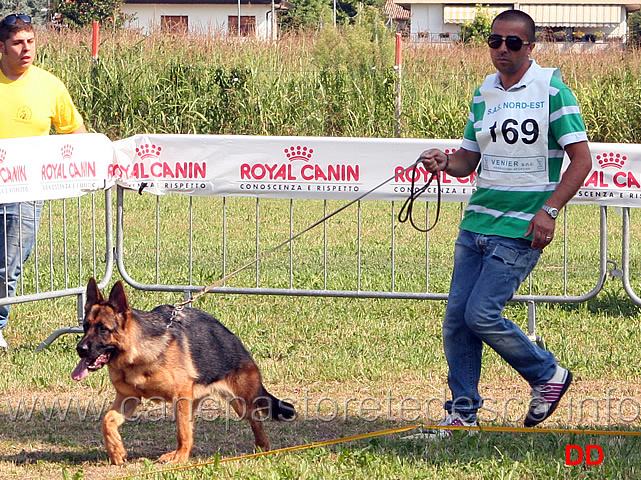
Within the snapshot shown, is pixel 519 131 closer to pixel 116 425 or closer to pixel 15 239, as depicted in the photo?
pixel 116 425

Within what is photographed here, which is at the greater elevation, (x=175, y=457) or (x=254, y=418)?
(x=254, y=418)

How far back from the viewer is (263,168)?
731cm

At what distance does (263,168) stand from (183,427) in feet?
9.24

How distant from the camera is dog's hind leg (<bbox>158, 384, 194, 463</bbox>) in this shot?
4.87 metres

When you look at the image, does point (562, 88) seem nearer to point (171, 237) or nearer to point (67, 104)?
point (67, 104)

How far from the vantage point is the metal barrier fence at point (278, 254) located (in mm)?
7555

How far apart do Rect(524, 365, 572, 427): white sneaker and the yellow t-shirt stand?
395 centimetres

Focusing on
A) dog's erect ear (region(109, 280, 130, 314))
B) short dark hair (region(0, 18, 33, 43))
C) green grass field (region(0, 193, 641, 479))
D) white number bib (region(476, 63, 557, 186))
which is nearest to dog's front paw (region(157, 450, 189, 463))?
green grass field (region(0, 193, 641, 479))

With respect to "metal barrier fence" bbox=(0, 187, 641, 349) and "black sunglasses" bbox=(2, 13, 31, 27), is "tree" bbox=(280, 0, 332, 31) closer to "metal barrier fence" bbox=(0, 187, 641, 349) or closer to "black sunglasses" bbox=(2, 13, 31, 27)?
"metal barrier fence" bbox=(0, 187, 641, 349)

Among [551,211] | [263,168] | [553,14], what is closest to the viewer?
[551,211]

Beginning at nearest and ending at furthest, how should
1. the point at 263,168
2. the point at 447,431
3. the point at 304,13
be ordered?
1. the point at 447,431
2. the point at 263,168
3. the point at 304,13

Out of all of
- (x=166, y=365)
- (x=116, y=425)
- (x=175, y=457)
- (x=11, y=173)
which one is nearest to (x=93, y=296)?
(x=166, y=365)

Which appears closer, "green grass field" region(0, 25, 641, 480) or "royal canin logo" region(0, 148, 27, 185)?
"green grass field" region(0, 25, 641, 480)

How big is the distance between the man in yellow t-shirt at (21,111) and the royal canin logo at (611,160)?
12.3ft
